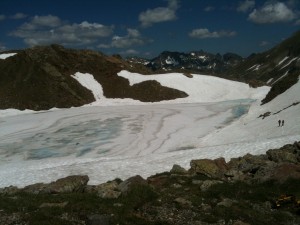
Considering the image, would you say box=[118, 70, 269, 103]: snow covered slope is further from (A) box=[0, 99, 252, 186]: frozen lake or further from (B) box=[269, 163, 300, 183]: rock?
(B) box=[269, 163, 300, 183]: rock

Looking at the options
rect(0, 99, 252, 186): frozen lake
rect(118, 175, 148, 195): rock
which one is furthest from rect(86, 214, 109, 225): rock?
rect(0, 99, 252, 186): frozen lake

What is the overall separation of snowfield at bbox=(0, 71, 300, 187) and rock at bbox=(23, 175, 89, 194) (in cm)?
546

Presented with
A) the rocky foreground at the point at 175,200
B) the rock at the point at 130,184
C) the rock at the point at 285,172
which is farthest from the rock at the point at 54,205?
the rock at the point at 285,172

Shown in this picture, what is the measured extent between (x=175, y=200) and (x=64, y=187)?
6.57 metres

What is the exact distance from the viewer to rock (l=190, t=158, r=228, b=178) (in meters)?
24.3

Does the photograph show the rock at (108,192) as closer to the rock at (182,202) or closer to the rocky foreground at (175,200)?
the rocky foreground at (175,200)

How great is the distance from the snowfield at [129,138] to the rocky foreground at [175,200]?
7.48 metres

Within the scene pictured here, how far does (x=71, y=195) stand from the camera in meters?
19.0

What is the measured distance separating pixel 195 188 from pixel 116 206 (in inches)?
204

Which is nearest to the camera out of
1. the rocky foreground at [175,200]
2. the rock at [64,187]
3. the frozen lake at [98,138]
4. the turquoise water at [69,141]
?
the rocky foreground at [175,200]

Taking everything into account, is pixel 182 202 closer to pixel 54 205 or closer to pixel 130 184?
pixel 130 184

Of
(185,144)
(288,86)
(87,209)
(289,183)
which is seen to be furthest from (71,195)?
(288,86)

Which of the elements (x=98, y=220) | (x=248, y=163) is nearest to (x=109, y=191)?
(x=98, y=220)

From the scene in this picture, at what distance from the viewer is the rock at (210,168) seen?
24.3m
